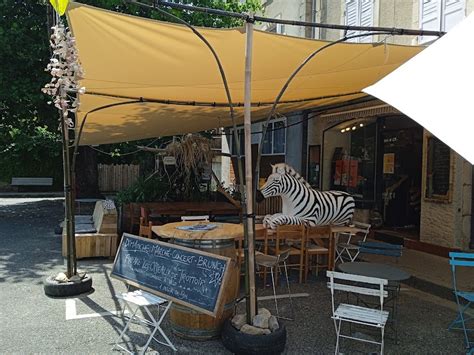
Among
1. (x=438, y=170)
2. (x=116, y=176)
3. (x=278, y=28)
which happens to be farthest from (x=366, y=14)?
(x=116, y=176)

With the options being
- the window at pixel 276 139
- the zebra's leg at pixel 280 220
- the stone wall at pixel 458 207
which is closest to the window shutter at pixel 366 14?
the stone wall at pixel 458 207

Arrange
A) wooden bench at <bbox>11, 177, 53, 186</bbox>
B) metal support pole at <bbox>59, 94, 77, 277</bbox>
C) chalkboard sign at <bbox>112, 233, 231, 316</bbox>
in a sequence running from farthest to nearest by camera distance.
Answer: wooden bench at <bbox>11, 177, 53, 186</bbox> → metal support pole at <bbox>59, 94, 77, 277</bbox> → chalkboard sign at <bbox>112, 233, 231, 316</bbox>

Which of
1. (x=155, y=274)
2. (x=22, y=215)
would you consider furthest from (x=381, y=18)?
(x=22, y=215)

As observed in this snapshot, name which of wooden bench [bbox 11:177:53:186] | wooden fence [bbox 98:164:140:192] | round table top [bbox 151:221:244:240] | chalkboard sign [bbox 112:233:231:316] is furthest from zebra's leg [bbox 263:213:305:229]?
wooden bench [bbox 11:177:53:186]

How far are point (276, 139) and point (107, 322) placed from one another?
9.21 metres

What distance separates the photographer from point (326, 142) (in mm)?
10477

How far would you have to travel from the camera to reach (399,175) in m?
9.78

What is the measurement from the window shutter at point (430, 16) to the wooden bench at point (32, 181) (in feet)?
67.7

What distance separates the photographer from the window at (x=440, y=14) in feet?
22.2

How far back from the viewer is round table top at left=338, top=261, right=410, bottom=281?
14.3 feet

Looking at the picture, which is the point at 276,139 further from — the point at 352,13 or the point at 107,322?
the point at 107,322

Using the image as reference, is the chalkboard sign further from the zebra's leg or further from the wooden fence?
the wooden fence

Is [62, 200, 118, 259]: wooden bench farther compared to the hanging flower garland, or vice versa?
[62, 200, 118, 259]: wooden bench

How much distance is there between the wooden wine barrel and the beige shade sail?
1880 millimetres
